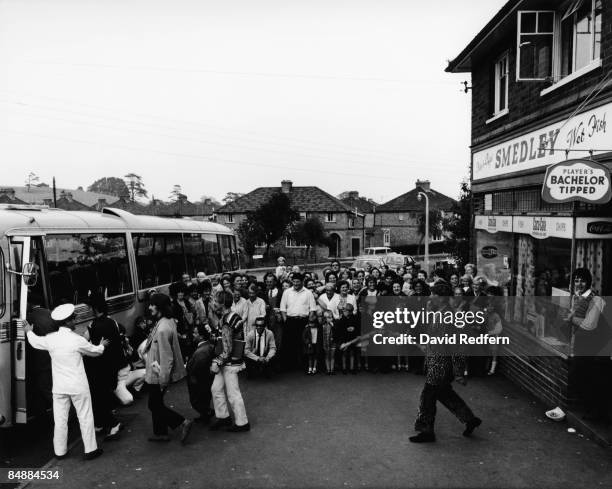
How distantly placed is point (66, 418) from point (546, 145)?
8.10 metres

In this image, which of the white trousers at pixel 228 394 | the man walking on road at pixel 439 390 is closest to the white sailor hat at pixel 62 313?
the white trousers at pixel 228 394

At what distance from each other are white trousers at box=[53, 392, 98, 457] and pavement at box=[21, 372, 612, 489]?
0.60 feet

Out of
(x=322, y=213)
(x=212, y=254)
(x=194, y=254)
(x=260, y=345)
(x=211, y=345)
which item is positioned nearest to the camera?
(x=211, y=345)

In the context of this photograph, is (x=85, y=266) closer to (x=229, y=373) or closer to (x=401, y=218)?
(x=229, y=373)

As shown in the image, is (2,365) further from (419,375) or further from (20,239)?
(419,375)

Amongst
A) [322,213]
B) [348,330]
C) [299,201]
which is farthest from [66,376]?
[299,201]

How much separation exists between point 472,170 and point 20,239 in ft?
33.0

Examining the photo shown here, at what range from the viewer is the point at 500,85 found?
11453mm

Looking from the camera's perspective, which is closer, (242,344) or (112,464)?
(112,464)

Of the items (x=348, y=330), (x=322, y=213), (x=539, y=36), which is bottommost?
(x=348, y=330)

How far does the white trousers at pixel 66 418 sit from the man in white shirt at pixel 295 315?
419 cm

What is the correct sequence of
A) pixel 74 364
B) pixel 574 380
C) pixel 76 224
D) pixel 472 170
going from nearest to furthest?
pixel 74 364
pixel 574 380
pixel 76 224
pixel 472 170

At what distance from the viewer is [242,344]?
6488mm

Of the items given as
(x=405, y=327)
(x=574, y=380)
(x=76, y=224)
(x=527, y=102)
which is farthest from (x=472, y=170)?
(x=76, y=224)
